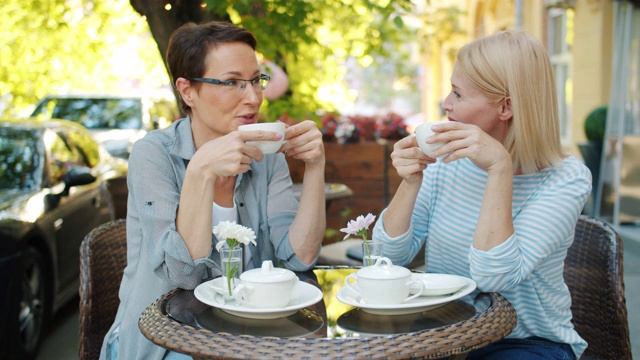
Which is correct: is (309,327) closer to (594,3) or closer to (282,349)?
(282,349)

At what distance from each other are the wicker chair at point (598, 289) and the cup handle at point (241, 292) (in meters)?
1.30

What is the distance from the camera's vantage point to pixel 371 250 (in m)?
2.09

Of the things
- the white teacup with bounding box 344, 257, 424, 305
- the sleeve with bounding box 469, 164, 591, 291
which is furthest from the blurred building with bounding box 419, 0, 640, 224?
the white teacup with bounding box 344, 257, 424, 305

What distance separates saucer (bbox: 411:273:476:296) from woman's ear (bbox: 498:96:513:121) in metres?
0.53

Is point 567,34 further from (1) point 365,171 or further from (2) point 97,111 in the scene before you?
(2) point 97,111

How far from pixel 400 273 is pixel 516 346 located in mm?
574

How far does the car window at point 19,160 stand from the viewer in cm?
491

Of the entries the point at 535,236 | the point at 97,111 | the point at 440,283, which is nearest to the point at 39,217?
the point at 440,283

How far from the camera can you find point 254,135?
210 cm

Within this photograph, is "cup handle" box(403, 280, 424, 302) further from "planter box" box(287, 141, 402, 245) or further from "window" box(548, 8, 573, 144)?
"window" box(548, 8, 573, 144)

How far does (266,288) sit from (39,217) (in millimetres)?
3241

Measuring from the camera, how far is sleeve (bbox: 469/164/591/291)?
6.89ft

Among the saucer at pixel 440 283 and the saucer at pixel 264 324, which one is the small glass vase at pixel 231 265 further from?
the saucer at pixel 440 283

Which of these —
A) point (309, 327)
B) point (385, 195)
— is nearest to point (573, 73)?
point (385, 195)
